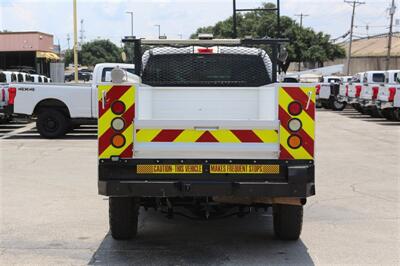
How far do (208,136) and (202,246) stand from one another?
4.12 feet

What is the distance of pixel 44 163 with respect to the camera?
11469 mm

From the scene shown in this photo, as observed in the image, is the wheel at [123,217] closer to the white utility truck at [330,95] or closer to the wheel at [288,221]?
the wheel at [288,221]

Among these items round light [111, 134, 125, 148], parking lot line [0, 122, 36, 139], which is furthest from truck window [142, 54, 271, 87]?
parking lot line [0, 122, 36, 139]

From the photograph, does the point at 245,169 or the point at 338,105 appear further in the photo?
the point at 338,105

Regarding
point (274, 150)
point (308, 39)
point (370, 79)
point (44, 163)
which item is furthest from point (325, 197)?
point (308, 39)

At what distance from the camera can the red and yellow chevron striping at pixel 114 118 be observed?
518 cm

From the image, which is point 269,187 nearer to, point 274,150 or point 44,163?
point 274,150

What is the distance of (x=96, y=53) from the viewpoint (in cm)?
11694

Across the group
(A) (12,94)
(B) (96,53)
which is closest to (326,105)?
(A) (12,94)

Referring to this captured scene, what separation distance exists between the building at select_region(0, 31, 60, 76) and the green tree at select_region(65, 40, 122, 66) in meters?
59.7

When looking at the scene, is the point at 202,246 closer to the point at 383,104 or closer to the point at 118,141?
the point at 118,141

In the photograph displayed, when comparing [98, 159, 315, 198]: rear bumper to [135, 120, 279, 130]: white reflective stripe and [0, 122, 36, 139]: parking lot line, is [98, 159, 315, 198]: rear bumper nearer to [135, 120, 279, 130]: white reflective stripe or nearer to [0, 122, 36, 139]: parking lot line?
[135, 120, 279, 130]: white reflective stripe

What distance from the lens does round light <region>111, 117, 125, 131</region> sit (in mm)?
5211

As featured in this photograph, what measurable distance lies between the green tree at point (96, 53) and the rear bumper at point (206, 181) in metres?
108
